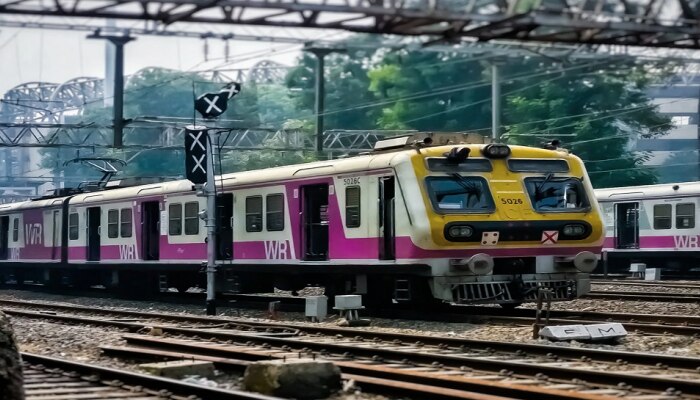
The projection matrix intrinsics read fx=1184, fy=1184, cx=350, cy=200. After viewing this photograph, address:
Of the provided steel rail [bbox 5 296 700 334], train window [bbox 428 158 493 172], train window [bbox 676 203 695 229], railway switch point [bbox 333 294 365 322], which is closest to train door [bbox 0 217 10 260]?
steel rail [bbox 5 296 700 334]

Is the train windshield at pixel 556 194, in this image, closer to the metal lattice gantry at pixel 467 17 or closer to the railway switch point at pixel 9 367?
the metal lattice gantry at pixel 467 17

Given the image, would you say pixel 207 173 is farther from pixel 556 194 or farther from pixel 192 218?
pixel 556 194

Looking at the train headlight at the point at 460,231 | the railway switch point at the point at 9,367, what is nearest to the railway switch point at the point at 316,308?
the train headlight at the point at 460,231

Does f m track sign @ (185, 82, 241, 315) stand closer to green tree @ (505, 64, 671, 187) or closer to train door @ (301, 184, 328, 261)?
train door @ (301, 184, 328, 261)

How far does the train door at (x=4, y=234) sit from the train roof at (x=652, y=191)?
17.0 m

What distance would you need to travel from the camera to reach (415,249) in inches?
655

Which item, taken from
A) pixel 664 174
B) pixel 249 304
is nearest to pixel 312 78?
pixel 664 174

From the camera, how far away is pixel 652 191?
3172cm

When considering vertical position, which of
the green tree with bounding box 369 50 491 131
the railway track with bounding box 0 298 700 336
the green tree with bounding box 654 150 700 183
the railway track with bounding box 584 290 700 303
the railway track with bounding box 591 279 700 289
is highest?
the green tree with bounding box 369 50 491 131

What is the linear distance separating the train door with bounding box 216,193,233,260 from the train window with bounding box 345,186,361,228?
442cm

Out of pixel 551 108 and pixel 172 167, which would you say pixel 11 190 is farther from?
pixel 551 108

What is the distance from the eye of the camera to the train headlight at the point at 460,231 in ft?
54.9

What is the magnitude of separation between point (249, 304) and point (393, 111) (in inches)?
1457

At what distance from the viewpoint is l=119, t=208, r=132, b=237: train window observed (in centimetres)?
2606
